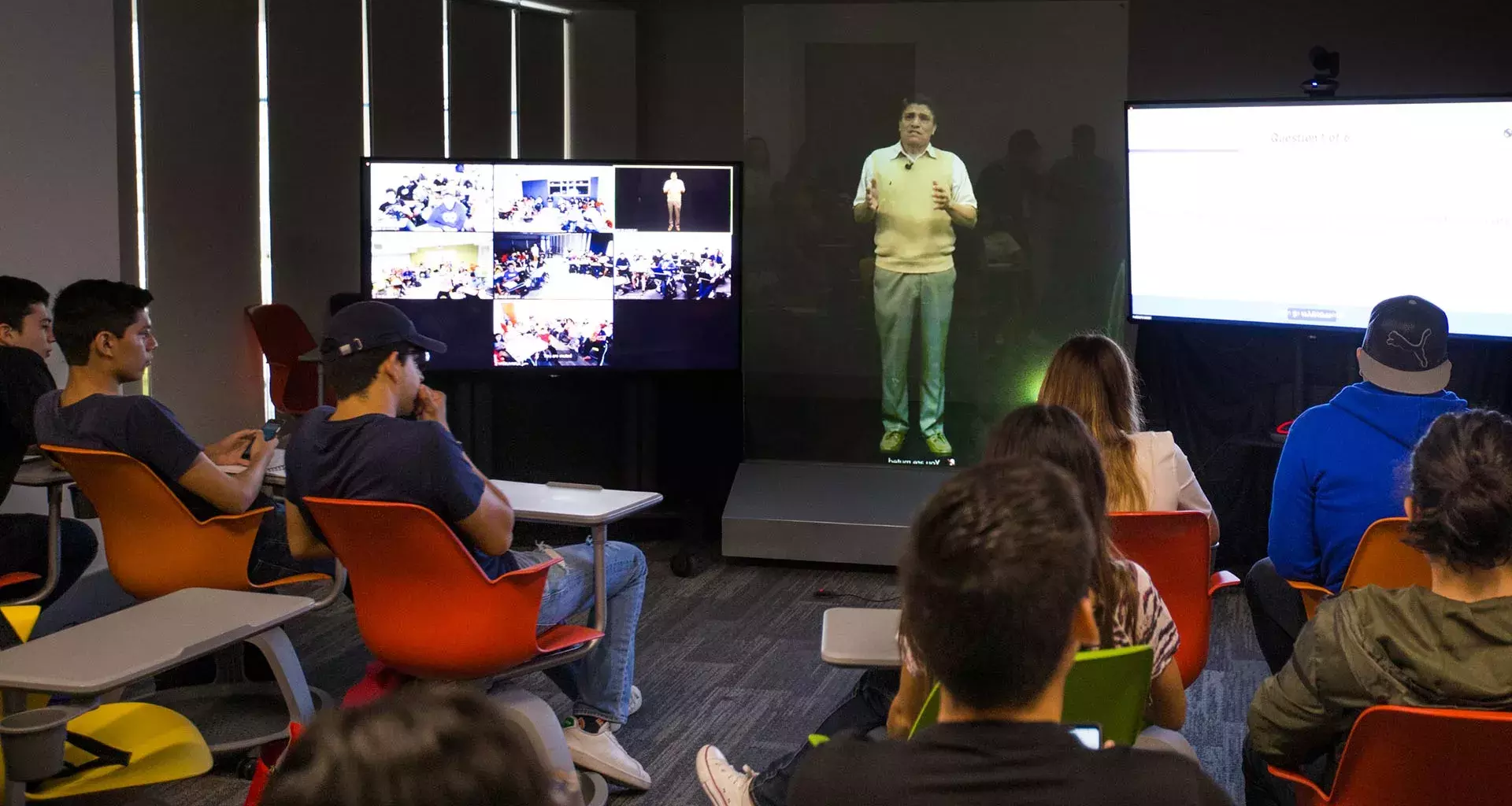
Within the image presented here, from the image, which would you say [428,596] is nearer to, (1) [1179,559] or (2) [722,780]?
(2) [722,780]

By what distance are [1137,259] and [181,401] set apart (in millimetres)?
4559

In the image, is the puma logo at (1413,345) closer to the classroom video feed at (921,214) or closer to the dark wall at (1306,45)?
the classroom video feed at (921,214)

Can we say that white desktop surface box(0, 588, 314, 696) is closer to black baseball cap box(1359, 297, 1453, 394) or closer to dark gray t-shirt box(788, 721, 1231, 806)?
dark gray t-shirt box(788, 721, 1231, 806)

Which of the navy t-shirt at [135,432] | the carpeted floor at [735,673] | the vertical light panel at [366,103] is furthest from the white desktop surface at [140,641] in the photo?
the vertical light panel at [366,103]

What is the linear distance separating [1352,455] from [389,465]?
83.2 inches

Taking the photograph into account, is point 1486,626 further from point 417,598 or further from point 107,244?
point 107,244

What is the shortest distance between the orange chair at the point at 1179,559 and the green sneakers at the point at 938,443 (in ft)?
10.1

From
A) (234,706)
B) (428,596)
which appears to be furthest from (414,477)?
(234,706)

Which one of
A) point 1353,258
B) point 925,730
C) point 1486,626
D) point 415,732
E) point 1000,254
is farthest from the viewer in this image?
point 1000,254

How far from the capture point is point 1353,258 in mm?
4715

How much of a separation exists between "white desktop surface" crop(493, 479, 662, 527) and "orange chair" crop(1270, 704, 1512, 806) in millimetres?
1724

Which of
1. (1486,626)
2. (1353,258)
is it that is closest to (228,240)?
(1353,258)

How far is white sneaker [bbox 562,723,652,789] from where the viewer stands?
3188 millimetres

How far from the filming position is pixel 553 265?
5.40m
